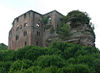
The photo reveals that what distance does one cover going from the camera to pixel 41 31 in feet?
122

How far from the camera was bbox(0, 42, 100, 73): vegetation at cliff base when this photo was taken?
2253cm

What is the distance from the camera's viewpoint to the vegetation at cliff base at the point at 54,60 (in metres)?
22.5

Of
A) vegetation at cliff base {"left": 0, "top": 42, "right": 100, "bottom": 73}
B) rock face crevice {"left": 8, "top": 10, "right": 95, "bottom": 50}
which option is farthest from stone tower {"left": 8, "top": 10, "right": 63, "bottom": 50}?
vegetation at cliff base {"left": 0, "top": 42, "right": 100, "bottom": 73}

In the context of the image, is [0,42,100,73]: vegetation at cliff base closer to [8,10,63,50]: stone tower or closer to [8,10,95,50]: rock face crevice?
[8,10,95,50]: rock face crevice

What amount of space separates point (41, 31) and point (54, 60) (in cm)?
1307

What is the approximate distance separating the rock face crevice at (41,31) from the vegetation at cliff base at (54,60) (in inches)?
107

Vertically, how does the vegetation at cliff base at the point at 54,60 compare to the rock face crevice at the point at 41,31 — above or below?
below

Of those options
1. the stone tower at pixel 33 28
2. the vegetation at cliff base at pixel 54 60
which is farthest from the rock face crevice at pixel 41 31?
the vegetation at cliff base at pixel 54 60

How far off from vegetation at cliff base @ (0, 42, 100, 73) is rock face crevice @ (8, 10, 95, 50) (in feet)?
8.92

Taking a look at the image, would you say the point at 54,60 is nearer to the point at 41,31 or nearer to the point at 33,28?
the point at 33,28

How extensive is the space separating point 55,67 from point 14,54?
389 inches

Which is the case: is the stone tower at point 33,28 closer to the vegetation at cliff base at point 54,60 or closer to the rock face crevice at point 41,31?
the rock face crevice at point 41,31

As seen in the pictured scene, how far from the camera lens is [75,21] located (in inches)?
1352

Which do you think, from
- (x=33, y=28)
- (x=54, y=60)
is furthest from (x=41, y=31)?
(x=54, y=60)
